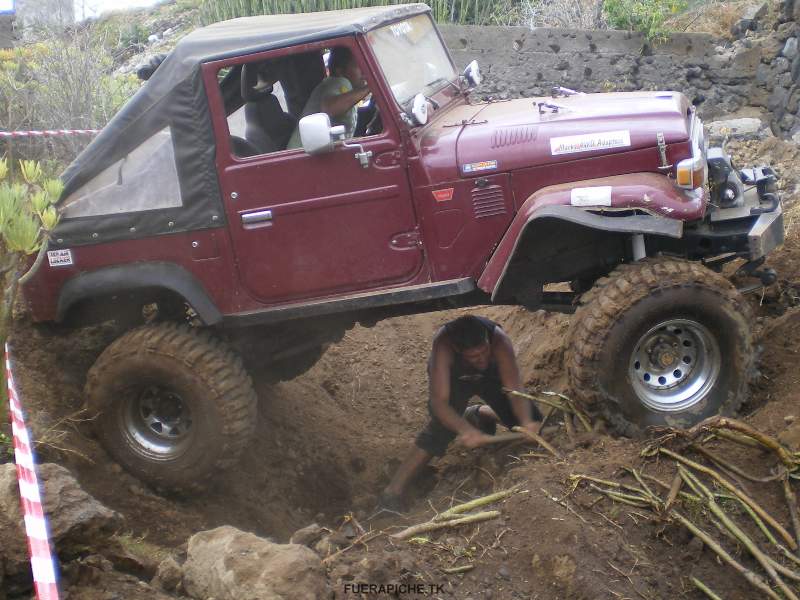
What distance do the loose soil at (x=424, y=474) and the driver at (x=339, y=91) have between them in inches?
66.9

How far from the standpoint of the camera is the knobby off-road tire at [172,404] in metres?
5.22

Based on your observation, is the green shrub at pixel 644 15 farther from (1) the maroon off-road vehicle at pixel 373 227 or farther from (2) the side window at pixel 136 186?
(2) the side window at pixel 136 186

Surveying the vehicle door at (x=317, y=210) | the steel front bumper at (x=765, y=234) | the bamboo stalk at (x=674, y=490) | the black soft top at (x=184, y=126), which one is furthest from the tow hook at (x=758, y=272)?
the black soft top at (x=184, y=126)

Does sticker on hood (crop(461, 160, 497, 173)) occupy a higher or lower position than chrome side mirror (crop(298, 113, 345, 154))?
lower

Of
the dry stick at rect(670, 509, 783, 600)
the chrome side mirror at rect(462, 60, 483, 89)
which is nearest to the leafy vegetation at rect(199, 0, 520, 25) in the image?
the chrome side mirror at rect(462, 60, 483, 89)

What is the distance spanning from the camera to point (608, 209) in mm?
4473

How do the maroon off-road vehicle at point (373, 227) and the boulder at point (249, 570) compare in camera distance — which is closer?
the boulder at point (249, 570)

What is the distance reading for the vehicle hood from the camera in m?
4.67

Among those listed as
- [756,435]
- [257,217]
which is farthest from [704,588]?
[257,217]

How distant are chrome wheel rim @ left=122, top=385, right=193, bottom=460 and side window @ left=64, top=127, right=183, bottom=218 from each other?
1.05m

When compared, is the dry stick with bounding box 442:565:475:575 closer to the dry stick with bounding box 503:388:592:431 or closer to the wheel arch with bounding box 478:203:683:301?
the dry stick with bounding box 503:388:592:431

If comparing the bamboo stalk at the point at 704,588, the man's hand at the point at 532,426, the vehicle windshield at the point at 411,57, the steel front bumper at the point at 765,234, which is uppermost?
the vehicle windshield at the point at 411,57

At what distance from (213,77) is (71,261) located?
1.29 meters

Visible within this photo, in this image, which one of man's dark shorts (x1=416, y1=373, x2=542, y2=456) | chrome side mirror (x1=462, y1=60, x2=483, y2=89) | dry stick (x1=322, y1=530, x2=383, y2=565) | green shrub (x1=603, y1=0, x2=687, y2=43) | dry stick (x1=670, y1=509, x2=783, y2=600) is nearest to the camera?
dry stick (x1=670, y1=509, x2=783, y2=600)
